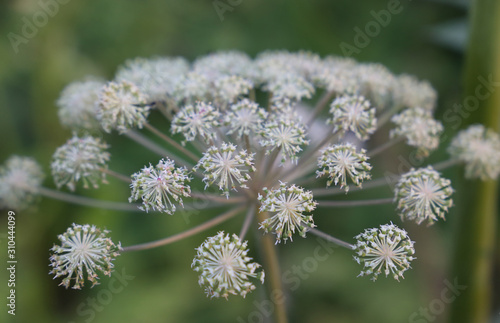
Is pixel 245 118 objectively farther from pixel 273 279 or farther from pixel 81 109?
pixel 81 109

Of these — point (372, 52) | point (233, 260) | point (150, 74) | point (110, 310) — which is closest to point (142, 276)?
point (110, 310)

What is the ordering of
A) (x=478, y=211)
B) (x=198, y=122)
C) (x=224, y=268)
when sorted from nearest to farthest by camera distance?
(x=224, y=268) → (x=198, y=122) → (x=478, y=211)

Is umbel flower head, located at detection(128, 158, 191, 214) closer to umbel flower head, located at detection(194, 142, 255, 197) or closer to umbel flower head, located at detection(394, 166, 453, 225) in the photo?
umbel flower head, located at detection(194, 142, 255, 197)

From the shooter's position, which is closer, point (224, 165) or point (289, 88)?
point (224, 165)

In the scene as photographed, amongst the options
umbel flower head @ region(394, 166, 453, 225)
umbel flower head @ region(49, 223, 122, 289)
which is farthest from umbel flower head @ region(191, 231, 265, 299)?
umbel flower head @ region(394, 166, 453, 225)

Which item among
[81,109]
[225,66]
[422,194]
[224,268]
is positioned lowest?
[224,268]

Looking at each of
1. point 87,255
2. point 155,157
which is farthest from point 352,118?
point 155,157

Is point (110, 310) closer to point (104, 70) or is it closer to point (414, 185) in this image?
point (104, 70)
